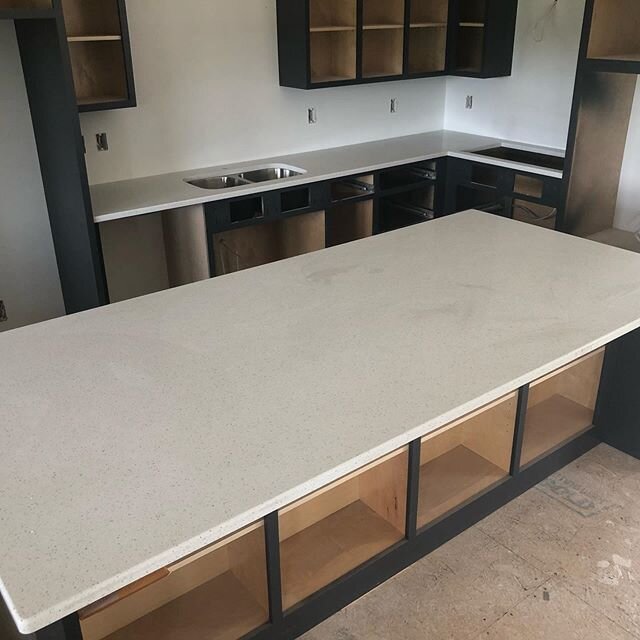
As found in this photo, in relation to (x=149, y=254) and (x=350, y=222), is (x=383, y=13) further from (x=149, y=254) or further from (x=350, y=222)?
(x=149, y=254)

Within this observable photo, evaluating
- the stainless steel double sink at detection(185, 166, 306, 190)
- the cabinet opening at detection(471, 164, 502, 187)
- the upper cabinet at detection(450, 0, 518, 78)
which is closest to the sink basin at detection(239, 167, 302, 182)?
the stainless steel double sink at detection(185, 166, 306, 190)

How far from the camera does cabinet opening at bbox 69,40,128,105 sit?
3289 millimetres

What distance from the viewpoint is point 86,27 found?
10.7ft

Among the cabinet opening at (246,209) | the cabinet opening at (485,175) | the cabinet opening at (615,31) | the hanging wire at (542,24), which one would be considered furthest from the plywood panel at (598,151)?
the cabinet opening at (246,209)

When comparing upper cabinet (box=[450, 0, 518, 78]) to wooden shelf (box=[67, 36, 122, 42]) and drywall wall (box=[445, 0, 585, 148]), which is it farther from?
wooden shelf (box=[67, 36, 122, 42])

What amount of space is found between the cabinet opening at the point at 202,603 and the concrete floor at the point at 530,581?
0.37 metres

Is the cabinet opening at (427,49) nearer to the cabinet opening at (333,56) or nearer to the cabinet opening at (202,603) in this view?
the cabinet opening at (333,56)

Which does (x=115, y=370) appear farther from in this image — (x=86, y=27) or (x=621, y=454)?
(x=86, y=27)

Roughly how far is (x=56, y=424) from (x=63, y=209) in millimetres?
2044

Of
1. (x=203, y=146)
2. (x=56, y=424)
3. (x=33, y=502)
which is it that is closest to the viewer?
(x=33, y=502)

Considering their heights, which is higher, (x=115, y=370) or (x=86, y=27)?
(x=86, y=27)

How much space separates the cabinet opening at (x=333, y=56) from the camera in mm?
4070

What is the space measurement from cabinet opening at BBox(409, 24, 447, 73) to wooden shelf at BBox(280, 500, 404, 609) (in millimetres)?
3491

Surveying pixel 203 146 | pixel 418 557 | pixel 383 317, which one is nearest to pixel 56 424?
pixel 383 317
